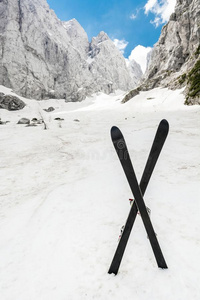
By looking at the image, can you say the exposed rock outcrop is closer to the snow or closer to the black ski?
the snow

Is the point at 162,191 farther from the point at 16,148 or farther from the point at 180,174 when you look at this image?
the point at 16,148

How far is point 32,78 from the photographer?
8444 centimetres

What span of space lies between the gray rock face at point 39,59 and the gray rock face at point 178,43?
→ 5734 centimetres

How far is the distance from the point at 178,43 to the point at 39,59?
247ft

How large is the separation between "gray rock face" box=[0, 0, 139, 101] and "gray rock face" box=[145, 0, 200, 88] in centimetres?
5734

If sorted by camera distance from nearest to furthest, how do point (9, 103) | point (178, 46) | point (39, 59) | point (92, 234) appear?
1. point (92, 234)
2. point (178, 46)
3. point (9, 103)
4. point (39, 59)

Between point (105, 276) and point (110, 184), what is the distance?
3365 mm

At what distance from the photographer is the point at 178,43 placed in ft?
177

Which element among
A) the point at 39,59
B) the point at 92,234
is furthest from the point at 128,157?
the point at 39,59

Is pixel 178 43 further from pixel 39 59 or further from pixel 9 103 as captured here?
pixel 39 59

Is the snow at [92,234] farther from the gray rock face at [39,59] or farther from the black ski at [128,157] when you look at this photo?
the gray rock face at [39,59]

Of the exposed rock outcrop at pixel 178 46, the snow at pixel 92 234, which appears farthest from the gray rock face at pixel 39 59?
the snow at pixel 92 234

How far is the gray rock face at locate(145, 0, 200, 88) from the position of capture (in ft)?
150

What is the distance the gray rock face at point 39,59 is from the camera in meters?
79.3
